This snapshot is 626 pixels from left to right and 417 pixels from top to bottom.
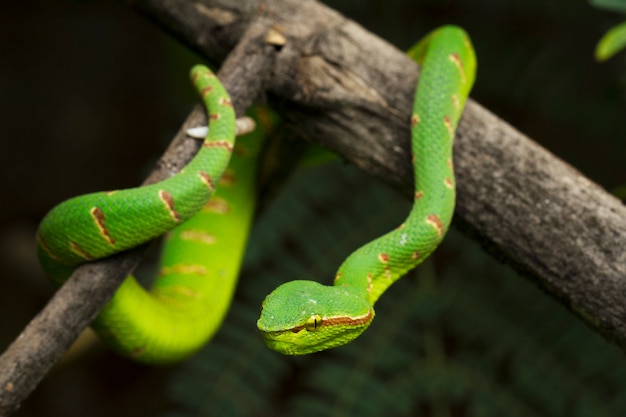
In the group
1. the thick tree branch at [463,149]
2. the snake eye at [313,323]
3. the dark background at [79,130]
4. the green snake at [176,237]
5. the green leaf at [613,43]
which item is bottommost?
the dark background at [79,130]

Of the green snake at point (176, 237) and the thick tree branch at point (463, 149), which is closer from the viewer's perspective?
the green snake at point (176, 237)

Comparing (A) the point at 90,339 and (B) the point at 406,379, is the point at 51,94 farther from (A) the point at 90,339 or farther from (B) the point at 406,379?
(B) the point at 406,379

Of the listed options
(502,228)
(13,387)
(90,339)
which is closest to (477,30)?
(502,228)

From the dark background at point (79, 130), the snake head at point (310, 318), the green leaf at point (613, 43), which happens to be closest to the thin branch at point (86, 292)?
the snake head at point (310, 318)

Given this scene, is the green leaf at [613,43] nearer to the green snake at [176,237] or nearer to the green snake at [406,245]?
the green snake at [406,245]

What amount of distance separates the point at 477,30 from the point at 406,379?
1.54 meters

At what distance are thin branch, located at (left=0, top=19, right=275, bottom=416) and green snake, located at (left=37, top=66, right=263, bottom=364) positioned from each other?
52 mm

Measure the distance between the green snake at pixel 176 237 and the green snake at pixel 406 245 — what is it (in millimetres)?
346

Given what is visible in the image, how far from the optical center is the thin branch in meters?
1.46

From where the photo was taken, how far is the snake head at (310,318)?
1.47 meters

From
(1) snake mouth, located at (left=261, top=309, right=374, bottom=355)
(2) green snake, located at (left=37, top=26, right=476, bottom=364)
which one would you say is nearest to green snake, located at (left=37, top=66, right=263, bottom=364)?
(2) green snake, located at (left=37, top=26, right=476, bottom=364)

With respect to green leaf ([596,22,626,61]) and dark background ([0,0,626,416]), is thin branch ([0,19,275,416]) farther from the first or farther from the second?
dark background ([0,0,626,416])

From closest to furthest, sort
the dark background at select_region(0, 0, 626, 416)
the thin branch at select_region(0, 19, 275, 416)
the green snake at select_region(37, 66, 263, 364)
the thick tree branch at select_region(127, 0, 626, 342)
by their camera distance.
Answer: the thin branch at select_region(0, 19, 275, 416)
the green snake at select_region(37, 66, 263, 364)
the thick tree branch at select_region(127, 0, 626, 342)
the dark background at select_region(0, 0, 626, 416)

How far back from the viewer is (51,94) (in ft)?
13.4
